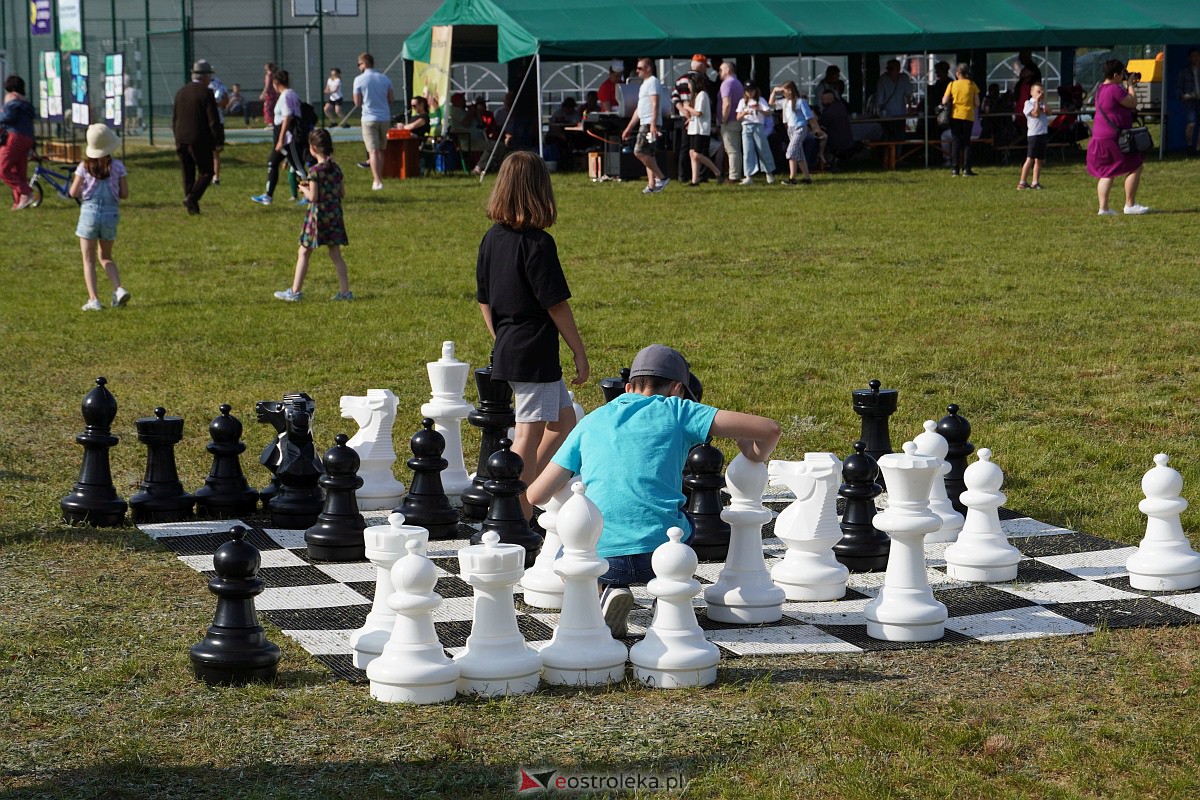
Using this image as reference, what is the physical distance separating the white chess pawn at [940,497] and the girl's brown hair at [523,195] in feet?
4.95

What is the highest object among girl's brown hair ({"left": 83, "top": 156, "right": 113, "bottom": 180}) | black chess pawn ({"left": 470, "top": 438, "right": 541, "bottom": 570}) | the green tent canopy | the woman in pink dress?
the green tent canopy

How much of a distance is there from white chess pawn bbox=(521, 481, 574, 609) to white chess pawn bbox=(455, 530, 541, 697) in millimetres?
752

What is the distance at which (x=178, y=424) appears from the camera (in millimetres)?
5676

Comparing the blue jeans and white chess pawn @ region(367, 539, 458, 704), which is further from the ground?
the blue jeans

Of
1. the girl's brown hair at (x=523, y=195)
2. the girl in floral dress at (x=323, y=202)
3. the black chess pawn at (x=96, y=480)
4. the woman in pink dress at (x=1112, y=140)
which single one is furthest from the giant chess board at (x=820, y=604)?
the woman in pink dress at (x=1112, y=140)

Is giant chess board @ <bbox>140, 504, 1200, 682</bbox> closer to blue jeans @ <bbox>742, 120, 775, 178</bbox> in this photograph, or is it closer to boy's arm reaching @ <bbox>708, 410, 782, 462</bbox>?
boy's arm reaching @ <bbox>708, 410, 782, 462</bbox>

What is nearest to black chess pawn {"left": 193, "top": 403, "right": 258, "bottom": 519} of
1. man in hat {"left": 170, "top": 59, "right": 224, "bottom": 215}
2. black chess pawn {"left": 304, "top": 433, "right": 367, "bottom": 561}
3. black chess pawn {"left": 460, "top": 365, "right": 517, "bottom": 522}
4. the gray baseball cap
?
black chess pawn {"left": 304, "top": 433, "right": 367, "bottom": 561}

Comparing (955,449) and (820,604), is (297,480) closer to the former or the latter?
(820,604)

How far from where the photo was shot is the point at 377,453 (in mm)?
5973

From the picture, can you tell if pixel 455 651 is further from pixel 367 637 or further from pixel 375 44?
pixel 375 44

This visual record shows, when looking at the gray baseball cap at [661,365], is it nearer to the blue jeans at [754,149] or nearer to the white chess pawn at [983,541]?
the white chess pawn at [983,541]

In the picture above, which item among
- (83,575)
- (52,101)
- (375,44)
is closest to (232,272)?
(83,575)

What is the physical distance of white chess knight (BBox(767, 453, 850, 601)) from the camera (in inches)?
186

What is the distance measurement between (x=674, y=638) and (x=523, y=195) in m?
2.07
